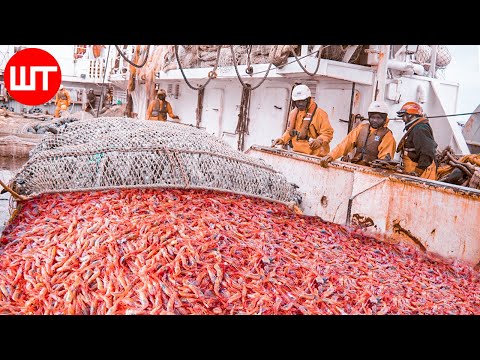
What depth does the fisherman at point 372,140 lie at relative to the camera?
5781mm

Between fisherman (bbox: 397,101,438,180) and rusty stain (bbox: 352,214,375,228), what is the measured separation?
1250 mm

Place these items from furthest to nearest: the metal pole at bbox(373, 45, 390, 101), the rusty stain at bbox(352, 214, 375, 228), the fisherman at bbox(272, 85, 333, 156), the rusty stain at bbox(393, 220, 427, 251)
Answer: the metal pole at bbox(373, 45, 390, 101)
the fisherman at bbox(272, 85, 333, 156)
the rusty stain at bbox(352, 214, 375, 228)
the rusty stain at bbox(393, 220, 427, 251)

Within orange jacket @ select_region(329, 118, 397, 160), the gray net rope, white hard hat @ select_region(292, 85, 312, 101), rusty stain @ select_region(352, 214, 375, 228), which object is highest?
white hard hat @ select_region(292, 85, 312, 101)

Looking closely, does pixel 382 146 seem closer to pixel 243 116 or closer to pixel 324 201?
pixel 324 201

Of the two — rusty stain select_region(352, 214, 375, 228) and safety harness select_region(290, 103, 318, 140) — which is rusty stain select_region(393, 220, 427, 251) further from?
safety harness select_region(290, 103, 318, 140)

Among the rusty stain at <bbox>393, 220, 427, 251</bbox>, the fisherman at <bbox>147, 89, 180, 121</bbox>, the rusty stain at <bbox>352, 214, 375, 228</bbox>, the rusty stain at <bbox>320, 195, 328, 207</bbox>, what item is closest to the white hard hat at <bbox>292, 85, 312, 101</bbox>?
the rusty stain at <bbox>320, 195, 328, 207</bbox>

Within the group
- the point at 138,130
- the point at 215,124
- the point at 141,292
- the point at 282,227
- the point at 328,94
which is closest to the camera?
the point at 141,292

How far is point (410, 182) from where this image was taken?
4277mm

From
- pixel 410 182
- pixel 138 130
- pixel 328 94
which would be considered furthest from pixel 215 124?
pixel 410 182

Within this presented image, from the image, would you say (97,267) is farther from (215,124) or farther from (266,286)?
(215,124)

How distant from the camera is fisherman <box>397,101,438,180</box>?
550 cm

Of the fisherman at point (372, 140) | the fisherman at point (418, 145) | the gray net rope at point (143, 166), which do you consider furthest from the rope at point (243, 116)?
the gray net rope at point (143, 166)
